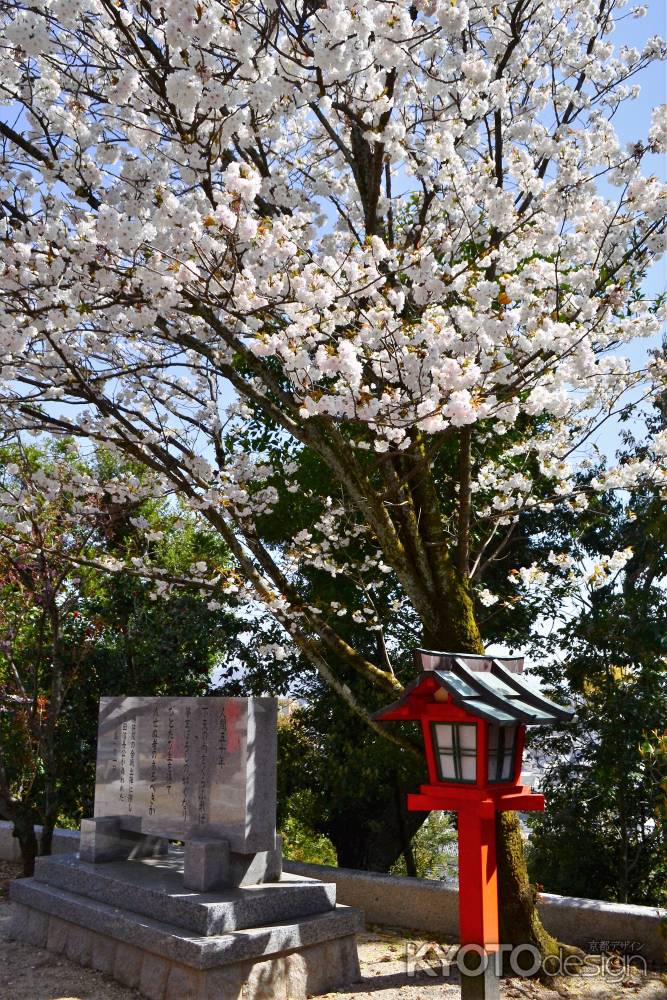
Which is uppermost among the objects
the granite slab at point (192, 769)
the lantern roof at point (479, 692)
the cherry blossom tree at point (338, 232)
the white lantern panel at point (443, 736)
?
the cherry blossom tree at point (338, 232)

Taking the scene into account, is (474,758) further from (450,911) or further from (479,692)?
(450,911)

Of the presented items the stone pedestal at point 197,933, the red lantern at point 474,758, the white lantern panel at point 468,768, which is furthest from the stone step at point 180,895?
the white lantern panel at point 468,768

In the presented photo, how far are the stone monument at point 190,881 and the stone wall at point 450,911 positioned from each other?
1045 millimetres

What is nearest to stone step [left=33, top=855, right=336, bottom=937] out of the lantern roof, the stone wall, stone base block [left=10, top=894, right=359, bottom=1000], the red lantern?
stone base block [left=10, top=894, right=359, bottom=1000]

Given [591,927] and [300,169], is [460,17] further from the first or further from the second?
[591,927]

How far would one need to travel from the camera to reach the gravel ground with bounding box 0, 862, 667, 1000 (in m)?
5.04

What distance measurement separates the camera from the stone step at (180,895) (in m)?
4.99

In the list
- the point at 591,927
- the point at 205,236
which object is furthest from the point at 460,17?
the point at 591,927

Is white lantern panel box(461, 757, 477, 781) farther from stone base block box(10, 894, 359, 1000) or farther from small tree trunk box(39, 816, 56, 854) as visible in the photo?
small tree trunk box(39, 816, 56, 854)

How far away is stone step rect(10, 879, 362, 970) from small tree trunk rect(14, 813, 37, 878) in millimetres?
2044

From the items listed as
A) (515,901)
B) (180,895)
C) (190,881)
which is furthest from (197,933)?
(515,901)

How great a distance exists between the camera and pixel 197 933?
193 inches

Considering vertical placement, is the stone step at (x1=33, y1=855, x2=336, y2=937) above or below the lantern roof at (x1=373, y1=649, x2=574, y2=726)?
below

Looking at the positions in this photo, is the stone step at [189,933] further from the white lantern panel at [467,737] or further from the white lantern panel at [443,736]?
the white lantern panel at [467,737]
